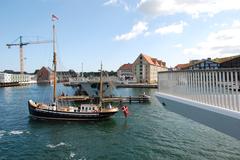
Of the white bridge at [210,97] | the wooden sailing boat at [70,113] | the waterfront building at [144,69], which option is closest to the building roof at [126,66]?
the waterfront building at [144,69]

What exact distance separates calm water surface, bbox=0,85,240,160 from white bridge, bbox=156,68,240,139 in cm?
856

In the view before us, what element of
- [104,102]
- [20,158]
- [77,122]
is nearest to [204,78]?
[20,158]

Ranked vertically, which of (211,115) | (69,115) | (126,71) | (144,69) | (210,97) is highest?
(126,71)

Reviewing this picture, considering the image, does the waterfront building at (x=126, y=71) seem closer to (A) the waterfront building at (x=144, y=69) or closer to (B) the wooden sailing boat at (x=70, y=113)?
(A) the waterfront building at (x=144, y=69)

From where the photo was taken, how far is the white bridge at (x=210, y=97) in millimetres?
6702

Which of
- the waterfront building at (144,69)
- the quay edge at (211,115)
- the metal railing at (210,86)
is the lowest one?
the quay edge at (211,115)

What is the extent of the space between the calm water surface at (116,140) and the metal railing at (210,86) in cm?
865

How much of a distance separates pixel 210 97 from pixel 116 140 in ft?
52.2

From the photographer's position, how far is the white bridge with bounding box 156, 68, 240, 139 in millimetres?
6702

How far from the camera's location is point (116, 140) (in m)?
22.6

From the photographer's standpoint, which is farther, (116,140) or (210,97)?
(116,140)

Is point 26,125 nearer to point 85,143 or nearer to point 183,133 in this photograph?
Result: point 85,143

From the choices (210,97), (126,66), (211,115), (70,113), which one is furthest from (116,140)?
(126,66)

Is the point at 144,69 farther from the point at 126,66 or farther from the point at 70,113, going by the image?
the point at 70,113
